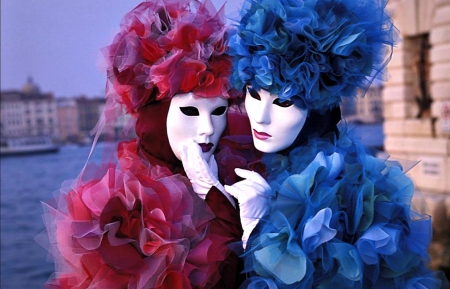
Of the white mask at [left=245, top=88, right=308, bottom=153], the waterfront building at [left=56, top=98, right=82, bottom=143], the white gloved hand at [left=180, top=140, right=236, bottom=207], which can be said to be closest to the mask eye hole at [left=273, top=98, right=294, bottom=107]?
the white mask at [left=245, top=88, right=308, bottom=153]

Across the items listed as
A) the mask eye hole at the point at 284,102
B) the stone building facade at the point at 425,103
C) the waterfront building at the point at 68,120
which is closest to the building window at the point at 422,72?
the stone building facade at the point at 425,103

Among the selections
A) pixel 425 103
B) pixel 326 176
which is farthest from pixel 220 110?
pixel 425 103

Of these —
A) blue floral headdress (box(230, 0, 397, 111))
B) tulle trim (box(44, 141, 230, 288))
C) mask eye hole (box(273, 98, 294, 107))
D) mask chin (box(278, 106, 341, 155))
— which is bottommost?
tulle trim (box(44, 141, 230, 288))

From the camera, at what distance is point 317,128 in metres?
1.27

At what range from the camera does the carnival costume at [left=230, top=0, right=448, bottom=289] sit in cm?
107

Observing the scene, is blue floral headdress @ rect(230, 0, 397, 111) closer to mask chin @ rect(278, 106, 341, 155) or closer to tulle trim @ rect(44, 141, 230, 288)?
mask chin @ rect(278, 106, 341, 155)

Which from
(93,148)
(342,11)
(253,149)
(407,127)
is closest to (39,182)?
(93,148)

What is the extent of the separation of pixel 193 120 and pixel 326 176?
0.42 meters

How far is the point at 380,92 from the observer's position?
5805 millimetres

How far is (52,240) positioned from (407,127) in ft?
15.4

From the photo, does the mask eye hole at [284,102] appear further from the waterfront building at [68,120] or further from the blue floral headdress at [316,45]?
the waterfront building at [68,120]

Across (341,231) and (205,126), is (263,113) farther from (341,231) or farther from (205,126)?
(341,231)

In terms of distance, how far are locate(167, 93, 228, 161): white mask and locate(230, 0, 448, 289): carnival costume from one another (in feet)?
0.49

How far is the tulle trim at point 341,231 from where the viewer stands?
1.07m
